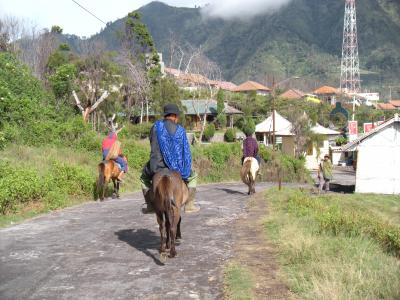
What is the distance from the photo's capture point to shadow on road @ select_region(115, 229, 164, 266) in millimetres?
8519

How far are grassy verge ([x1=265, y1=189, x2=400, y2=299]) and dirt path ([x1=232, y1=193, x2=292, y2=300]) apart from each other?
17 centimetres

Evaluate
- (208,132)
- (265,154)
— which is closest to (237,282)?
(265,154)

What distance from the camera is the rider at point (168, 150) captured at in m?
7.91

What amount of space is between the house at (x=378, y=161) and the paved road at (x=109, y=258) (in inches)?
828

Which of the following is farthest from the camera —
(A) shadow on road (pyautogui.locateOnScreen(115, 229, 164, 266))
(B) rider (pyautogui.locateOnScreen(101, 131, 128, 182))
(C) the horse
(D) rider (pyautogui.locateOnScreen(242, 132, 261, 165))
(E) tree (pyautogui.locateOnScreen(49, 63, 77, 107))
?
(E) tree (pyautogui.locateOnScreen(49, 63, 77, 107))

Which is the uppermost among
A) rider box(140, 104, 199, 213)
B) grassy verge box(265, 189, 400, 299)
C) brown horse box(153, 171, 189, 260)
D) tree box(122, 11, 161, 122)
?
tree box(122, 11, 161, 122)

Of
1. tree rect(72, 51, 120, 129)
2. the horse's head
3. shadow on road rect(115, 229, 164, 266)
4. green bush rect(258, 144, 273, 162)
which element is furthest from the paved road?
green bush rect(258, 144, 273, 162)

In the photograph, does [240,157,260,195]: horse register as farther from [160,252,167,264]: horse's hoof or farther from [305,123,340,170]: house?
[305,123,340,170]: house

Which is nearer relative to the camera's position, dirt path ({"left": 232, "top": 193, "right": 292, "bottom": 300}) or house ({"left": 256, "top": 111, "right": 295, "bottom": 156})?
dirt path ({"left": 232, "top": 193, "right": 292, "bottom": 300})

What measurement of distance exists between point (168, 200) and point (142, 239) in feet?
7.46

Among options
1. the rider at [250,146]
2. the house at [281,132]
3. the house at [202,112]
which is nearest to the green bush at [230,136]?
the house at [281,132]

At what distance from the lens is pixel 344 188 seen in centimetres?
3503

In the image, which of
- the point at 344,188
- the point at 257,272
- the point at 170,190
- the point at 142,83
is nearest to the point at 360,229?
the point at 257,272

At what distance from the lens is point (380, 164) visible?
31234mm
